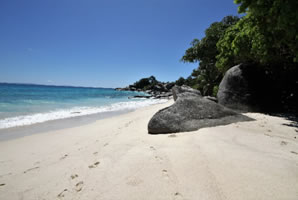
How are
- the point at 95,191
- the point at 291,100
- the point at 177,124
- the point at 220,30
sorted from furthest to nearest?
the point at 220,30, the point at 291,100, the point at 177,124, the point at 95,191

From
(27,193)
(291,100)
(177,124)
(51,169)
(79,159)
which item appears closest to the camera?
(27,193)

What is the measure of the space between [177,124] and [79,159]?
8.14ft

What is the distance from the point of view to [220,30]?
14297 millimetres

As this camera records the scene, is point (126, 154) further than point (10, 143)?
No

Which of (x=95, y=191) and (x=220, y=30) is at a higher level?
(x=220, y=30)

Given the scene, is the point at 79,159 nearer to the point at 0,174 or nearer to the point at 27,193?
the point at 27,193

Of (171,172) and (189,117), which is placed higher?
(189,117)

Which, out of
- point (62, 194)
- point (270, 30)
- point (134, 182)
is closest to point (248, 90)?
point (270, 30)

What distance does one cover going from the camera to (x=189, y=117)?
3982mm

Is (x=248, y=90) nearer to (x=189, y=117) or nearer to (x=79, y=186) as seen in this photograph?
(x=189, y=117)

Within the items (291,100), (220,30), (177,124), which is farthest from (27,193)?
(220,30)

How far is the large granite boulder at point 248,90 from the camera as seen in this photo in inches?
247

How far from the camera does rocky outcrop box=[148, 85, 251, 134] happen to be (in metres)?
3.75

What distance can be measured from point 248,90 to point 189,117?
4.31m
